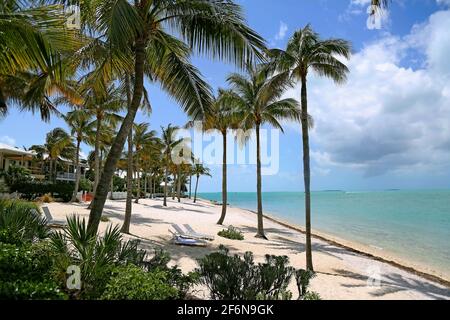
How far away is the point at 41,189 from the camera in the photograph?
2744 cm

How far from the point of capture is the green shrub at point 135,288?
385 cm

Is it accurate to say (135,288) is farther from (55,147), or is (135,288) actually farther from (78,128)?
(55,147)

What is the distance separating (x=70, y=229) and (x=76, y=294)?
1.11 metres

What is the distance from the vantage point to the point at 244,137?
21.8 metres

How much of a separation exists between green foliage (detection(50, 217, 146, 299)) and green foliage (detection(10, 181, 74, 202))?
2499 centimetres

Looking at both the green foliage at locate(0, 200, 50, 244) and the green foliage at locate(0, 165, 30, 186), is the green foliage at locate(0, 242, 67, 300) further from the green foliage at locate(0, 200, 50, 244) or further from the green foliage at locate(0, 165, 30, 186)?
the green foliage at locate(0, 165, 30, 186)

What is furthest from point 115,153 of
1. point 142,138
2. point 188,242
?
point 142,138

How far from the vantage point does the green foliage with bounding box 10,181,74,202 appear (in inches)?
1045

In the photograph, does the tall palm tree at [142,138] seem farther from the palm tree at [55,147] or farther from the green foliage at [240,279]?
the green foliage at [240,279]

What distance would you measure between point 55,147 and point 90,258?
108 ft

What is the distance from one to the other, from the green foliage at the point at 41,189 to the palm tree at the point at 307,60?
23.3 meters

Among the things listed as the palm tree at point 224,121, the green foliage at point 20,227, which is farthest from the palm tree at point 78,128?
the green foliage at point 20,227

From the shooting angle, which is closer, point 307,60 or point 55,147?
point 307,60
